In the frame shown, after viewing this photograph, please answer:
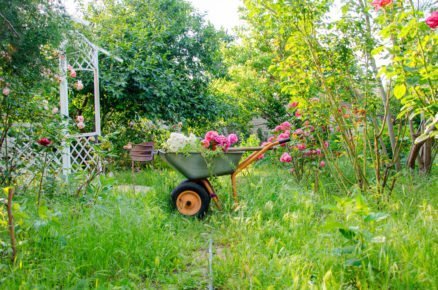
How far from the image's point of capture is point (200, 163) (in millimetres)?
3455

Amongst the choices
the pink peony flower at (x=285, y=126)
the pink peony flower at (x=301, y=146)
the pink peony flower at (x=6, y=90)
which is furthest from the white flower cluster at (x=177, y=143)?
the pink peony flower at (x=285, y=126)

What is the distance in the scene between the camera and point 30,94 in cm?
298

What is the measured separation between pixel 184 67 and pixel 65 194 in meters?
5.16

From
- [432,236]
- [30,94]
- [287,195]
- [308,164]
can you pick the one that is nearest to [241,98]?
[308,164]

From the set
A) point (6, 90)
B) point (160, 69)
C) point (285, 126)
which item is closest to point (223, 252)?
point (6, 90)

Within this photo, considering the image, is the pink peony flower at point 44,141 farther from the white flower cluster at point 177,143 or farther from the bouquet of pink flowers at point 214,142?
the bouquet of pink flowers at point 214,142

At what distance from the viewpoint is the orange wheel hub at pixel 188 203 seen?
3.51 metres

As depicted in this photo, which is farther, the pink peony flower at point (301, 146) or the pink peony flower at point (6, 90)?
the pink peony flower at point (301, 146)

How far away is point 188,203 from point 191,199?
0.17ft

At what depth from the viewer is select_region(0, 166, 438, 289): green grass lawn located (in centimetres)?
179

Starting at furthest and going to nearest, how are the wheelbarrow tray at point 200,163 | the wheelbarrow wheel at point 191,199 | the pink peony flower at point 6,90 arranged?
the wheelbarrow wheel at point 191,199, the wheelbarrow tray at point 200,163, the pink peony flower at point 6,90

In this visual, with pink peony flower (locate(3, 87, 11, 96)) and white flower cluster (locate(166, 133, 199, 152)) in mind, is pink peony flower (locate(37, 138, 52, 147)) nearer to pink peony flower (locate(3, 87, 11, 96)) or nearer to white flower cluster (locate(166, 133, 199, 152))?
pink peony flower (locate(3, 87, 11, 96))

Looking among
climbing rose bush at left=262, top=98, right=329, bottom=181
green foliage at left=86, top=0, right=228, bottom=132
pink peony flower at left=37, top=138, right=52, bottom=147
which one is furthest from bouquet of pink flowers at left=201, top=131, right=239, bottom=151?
green foliage at left=86, top=0, right=228, bottom=132

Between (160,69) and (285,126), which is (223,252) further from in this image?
(160,69)
